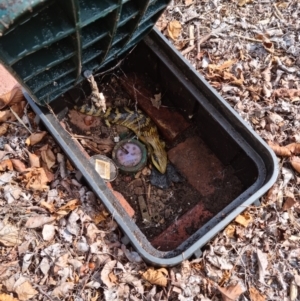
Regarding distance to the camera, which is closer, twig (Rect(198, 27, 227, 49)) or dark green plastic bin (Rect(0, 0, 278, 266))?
dark green plastic bin (Rect(0, 0, 278, 266))

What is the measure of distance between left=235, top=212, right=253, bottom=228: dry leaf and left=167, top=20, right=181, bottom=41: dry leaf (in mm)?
1294

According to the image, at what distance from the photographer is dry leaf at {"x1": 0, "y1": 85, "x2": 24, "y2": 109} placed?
2.66 meters

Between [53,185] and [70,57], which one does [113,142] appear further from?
[70,57]

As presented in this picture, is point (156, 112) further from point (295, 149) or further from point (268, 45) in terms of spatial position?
point (295, 149)

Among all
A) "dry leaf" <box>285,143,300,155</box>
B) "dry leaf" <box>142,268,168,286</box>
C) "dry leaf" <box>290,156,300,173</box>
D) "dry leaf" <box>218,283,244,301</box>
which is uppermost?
"dry leaf" <box>142,268,168,286</box>

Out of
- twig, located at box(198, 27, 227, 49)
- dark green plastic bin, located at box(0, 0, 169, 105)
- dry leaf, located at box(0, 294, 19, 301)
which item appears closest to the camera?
dark green plastic bin, located at box(0, 0, 169, 105)

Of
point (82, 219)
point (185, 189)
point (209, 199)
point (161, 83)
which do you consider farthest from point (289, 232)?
point (161, 83)

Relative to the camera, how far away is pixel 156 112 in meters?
3.02

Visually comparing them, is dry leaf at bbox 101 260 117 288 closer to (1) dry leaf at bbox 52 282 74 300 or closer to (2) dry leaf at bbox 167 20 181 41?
(1) dry leaf at bbox 52 282 74 300

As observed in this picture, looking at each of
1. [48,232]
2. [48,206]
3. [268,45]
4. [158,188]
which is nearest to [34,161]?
[48,206]

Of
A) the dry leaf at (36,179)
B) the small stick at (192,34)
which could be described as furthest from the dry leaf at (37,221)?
the small stick at (192,34)

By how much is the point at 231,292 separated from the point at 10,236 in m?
1.17

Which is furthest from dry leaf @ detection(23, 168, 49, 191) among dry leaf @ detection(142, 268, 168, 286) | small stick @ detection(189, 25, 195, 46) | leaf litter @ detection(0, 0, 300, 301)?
small stick @ detection(189, 25, 195, 46)

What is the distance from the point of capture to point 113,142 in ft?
9.83
